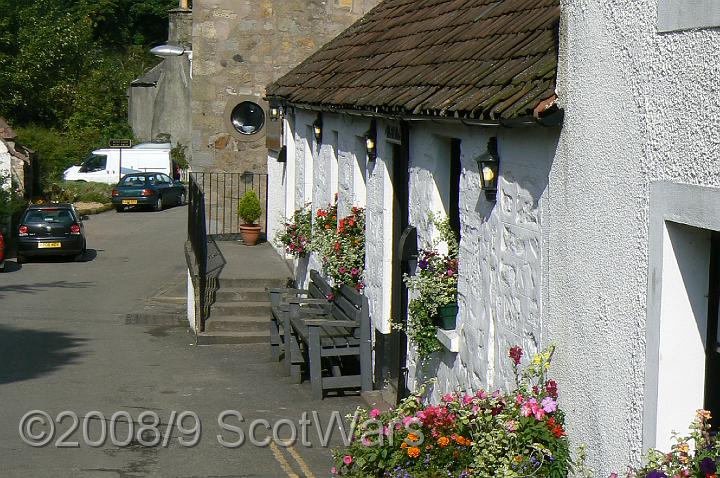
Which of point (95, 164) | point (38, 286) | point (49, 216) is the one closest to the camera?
point (38, 286)

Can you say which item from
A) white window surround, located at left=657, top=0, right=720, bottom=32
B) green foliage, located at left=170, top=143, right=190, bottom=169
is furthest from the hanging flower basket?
green foliage, located at left=170, top=143, right=190, bottom=169

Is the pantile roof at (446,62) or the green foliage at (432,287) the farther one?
the green foliage at (432,287)

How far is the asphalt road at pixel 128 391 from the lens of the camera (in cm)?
890

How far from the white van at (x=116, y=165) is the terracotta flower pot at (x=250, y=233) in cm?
2213

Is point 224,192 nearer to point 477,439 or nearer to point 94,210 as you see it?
point 94,210

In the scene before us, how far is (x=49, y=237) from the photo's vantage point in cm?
2556

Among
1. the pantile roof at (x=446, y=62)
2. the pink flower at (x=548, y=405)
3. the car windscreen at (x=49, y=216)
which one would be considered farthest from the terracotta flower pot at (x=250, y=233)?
the pink flower at (x=548, y=405)

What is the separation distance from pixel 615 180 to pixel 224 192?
17389 mm

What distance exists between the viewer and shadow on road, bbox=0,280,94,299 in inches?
840

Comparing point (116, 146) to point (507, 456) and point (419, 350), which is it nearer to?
point (419, 350)

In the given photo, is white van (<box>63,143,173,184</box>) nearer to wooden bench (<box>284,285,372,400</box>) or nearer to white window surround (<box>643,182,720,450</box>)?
wooden bench (<box>284,285,372,400</box>)

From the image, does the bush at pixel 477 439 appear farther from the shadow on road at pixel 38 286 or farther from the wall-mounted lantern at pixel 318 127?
the shadow on road at pixel 38 286

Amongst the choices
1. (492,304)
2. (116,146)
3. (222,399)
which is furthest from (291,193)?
(116,146)

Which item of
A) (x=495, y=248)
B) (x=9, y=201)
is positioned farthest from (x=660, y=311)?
(x=9, y=201)
